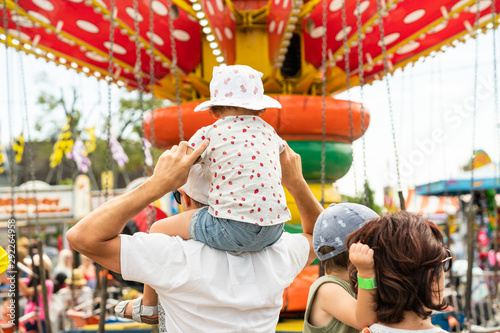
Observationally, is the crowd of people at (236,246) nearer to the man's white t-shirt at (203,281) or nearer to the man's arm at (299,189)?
the man's white t-shirt at (203,281)

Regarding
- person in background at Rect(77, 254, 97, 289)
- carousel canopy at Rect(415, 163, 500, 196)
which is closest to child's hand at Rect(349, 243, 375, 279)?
person in background at Rect(77, 254, 97, 289)

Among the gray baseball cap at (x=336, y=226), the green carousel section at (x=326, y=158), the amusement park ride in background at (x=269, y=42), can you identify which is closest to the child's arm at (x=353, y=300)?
the gray baseball cap at (x=336, y=226)

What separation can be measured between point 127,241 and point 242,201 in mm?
306

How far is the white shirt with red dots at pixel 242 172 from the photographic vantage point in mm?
1393

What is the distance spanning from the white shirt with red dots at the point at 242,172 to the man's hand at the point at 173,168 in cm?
4

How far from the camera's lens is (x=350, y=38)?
430 cm

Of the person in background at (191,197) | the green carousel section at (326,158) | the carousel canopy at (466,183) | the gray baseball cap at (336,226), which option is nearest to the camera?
the person in background at (191,197)

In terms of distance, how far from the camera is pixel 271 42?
4363 mm

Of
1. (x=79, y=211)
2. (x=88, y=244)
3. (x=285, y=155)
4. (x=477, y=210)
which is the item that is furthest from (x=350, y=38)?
(x=79, y=211)

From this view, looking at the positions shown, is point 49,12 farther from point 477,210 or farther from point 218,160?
point 477,210

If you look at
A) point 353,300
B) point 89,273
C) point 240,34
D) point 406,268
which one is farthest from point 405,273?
point 89,273

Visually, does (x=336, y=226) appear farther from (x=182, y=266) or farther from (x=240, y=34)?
(x=240, y=34)

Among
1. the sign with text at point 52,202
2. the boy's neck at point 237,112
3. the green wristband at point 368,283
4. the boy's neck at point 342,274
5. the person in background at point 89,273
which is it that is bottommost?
the person in background at point 89,273

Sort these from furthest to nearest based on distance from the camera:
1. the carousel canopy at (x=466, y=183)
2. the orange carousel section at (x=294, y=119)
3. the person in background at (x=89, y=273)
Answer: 1. the carousel canopy at (x=466, y=183)
2. the person in background at (x=89, y=273)
3. the orange carousel section at (x=294, y=119)
